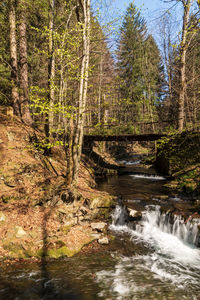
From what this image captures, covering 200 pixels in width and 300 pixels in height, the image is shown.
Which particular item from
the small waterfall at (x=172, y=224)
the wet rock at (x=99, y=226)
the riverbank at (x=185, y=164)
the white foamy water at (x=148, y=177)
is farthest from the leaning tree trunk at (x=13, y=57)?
the white foamy water at (x=148, y=177)

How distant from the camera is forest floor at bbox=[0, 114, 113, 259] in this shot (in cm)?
599

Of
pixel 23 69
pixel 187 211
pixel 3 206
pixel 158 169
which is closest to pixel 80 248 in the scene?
pixel 3 206

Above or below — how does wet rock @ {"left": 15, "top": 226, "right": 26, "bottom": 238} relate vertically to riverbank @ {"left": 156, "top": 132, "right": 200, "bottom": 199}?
below

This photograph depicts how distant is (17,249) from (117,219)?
440 centimetres

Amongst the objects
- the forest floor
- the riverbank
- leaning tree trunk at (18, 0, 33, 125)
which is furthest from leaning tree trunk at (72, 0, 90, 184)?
leaning tree trunk at (18, 0, 33, 125)

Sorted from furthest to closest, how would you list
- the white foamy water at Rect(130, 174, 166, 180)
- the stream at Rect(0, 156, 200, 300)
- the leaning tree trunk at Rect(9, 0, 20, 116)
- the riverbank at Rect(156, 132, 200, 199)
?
the white foamy water at Rect(130, 174, 166, 180) → the leaning tree trunk at Rect(9, 0, 20, 116) → the riverbank at Rect(156, 132, 200, 199) → the stream at Rect(0, 156, 200, 300)

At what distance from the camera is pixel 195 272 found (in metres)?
5.54

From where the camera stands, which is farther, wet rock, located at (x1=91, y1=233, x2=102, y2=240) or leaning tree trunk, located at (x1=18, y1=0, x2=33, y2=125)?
leaning tree trunk, located at (x1=18, y1=0, x2=33, y2=125)

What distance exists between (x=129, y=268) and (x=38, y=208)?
3944 millimetres

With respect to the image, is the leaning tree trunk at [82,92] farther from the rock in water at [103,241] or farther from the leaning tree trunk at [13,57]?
the leaning tree trunk at [13,57]

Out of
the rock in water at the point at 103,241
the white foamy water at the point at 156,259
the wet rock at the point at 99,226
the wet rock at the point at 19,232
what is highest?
the wet rock at the point at 19,232

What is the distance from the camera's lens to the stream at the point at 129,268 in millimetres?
4562

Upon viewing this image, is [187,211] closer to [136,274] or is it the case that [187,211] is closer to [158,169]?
[136,274]

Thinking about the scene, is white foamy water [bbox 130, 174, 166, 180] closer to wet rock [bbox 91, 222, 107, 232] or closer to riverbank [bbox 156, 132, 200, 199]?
riverbank [bbox 156, 132, 200, 199]
